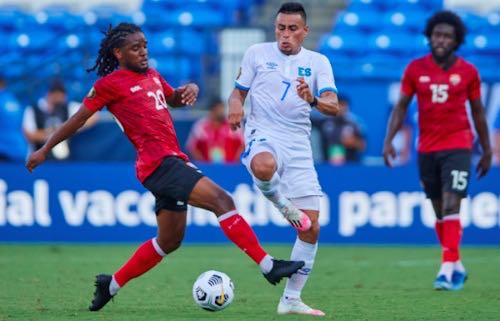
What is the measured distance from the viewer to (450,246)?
10.5 m

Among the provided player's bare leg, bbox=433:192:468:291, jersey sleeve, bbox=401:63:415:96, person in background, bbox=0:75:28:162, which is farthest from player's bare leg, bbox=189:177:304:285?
person in background, bbox=0:75:28:162

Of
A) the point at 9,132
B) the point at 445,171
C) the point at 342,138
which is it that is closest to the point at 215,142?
the point at 342,138

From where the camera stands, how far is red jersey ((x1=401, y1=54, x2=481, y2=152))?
10703mm

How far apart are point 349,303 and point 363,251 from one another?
5.90 metres

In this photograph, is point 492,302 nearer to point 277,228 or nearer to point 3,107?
point 277,228

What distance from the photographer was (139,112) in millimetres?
8336

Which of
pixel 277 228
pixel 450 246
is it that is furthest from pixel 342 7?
pixel 450 246

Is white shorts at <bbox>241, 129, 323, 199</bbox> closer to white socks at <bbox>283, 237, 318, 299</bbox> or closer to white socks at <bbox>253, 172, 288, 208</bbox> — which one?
white socks at <bbox>253, 172, 288, 208</bbox>

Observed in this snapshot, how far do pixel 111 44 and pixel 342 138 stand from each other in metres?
9.26

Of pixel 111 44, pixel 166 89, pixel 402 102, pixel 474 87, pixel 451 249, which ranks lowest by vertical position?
pixel 451 249

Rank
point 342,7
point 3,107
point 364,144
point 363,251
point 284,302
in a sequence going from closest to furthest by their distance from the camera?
point 284,302
point 363,251
point 3,107
point 364,144
point 342,7

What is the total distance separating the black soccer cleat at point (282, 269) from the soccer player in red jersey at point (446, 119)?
3.15 metres

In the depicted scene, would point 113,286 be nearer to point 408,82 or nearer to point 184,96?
point 184,96

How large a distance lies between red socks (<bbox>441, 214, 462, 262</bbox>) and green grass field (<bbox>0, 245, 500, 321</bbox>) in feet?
1.05
